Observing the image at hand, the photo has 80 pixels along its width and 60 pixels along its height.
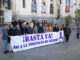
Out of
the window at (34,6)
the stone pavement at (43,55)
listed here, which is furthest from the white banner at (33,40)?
the window at (34,6)

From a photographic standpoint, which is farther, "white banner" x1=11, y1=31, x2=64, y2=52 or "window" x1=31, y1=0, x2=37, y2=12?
"window" x1=31, y1=0, x2=37, y2=12

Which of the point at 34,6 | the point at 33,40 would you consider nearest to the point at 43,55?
the point at 33,40

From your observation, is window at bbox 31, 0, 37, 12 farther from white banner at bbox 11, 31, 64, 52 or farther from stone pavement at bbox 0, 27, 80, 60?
stone pavement at bbox 0, 27, 80, 60

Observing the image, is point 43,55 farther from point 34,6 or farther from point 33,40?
point 34,6

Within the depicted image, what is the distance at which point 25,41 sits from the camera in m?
11.8

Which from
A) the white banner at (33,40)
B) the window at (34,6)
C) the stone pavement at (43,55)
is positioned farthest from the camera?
the window at (34,6)

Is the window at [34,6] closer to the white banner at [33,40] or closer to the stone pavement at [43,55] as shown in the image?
the white banner at [33,40]

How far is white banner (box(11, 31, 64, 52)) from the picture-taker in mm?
11209

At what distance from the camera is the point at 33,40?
12.6 metres

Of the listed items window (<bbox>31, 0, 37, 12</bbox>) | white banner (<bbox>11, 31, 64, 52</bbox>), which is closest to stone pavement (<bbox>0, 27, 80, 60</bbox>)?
white banner (<bbox>11, 31, 64, 52</bbox>)

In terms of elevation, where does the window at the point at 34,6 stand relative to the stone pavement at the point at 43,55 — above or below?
above

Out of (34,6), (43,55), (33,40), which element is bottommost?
(43,55)

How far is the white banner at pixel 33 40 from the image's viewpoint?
36.8 feet

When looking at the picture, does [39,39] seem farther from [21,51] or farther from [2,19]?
[2,19]
